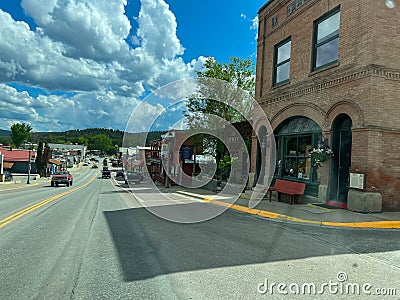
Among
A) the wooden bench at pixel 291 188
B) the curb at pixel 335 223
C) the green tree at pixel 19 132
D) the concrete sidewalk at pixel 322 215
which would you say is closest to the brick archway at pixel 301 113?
the wooden bench at pixel 291 188

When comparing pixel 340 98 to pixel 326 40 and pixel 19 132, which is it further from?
pixel 19 132

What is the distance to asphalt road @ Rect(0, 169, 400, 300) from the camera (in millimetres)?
4433

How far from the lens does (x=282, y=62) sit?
17.1 meters

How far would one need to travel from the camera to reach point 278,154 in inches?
666

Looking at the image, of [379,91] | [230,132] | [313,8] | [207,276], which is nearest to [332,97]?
[379,91]

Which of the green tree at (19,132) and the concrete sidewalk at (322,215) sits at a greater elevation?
the green tree at (19,132)

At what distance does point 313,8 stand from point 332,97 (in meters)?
4.52

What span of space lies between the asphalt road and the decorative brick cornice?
5.32 metres

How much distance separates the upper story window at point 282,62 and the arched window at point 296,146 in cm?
241

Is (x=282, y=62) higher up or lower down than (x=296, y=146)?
higher up

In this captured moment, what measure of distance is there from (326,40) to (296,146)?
468 cm

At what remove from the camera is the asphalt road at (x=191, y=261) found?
14.5 feet

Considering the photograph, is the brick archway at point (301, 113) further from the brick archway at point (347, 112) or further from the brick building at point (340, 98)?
the brick archway at point (347, 112)

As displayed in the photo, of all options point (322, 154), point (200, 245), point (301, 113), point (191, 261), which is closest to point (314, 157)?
point (322, 154)
